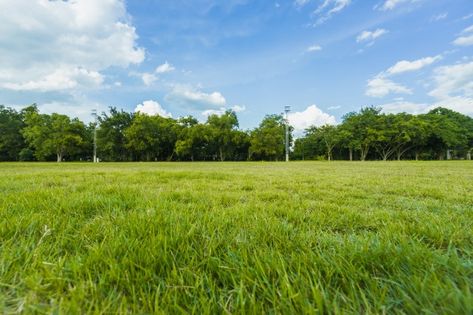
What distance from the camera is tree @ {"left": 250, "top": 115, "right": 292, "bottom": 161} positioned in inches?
1918

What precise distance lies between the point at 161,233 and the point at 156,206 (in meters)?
0.85

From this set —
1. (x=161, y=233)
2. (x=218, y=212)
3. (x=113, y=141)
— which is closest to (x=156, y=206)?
(x=218, y=212)

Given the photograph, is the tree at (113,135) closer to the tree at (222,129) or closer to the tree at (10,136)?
the tree at (10,136)

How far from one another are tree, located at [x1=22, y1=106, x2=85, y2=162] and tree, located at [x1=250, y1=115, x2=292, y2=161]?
3333 centimetres

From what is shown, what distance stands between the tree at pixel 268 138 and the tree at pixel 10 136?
149 feet

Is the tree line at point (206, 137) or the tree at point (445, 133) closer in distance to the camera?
the tree line at point (206, 137)

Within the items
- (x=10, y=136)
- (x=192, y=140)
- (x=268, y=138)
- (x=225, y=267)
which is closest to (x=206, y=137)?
(x=192, y=140)

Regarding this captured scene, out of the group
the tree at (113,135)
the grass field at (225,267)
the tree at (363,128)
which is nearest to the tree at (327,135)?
the tree at (363,128)

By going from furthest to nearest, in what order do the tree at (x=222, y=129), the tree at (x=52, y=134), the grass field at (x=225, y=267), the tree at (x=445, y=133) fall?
the tree at (x=222, y=129)
the tree at (x=445, y=133)
the tree at (x=52, y=134)
the grass field at (x=225, y=267)

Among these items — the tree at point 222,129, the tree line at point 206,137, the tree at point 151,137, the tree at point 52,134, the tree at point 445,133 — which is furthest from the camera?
the tree at point 222,129

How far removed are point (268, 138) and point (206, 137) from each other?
42.7ft

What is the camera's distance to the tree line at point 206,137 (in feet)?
137

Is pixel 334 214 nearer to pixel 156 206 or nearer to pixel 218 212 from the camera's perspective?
pixel 218 212

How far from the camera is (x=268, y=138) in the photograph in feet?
159
